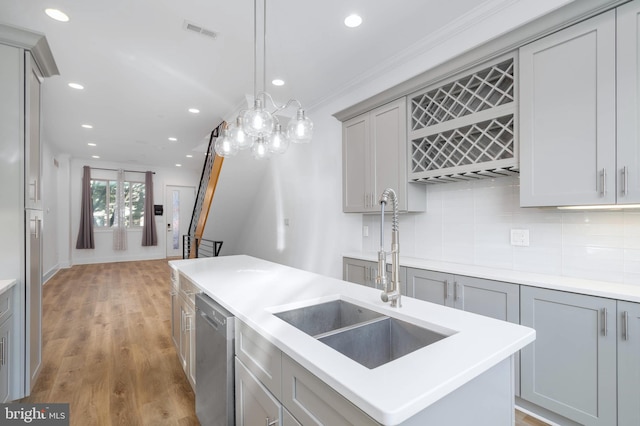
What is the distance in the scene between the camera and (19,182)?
7.30 feet

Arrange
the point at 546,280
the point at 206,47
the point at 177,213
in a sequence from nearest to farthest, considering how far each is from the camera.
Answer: the point at 546,280
the point at 206,47
the point at 177,213

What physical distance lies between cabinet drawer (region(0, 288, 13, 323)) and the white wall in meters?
7.32

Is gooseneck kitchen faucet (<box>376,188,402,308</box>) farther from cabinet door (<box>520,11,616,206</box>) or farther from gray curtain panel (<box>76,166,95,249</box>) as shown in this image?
gray curtain panel (<box>76,166,95,249</box>)

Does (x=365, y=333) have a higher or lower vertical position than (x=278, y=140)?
lower

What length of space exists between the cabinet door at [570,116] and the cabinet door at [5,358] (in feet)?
11.8

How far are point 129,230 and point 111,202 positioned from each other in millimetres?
927

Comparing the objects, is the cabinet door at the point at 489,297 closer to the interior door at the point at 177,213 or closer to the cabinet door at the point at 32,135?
the cabinet door at the point at 32,135

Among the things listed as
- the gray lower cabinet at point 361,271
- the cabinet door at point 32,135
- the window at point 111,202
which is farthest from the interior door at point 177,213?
the gray lower cabinet at point 361,271

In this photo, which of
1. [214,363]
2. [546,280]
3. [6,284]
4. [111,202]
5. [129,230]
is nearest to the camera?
[214,363]

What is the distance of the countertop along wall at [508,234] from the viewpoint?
1898 mm

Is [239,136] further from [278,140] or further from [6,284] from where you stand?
[6,284]

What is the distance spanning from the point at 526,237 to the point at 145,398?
3109mm

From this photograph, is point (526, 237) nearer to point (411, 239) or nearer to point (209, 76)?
point (411, 239)
